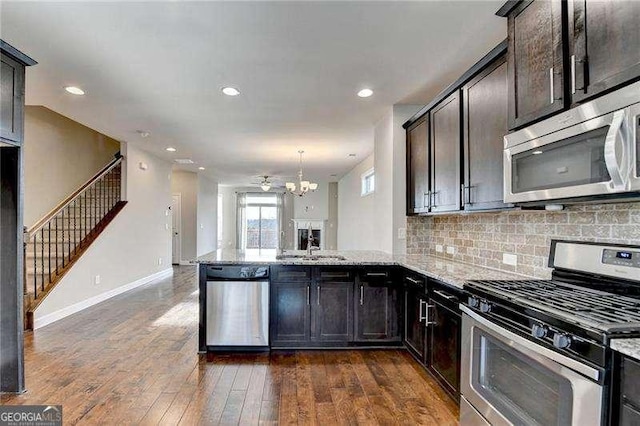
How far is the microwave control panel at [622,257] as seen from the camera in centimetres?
169

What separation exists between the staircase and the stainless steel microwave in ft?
16.6

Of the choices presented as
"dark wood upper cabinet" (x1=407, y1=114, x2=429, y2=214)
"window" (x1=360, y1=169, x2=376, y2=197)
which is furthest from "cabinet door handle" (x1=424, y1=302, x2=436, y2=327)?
"window" (x1=360, y1=169, x2=376, y2=197)

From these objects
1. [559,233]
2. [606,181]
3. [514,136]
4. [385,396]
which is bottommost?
[385,396]

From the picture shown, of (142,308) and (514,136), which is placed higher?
(514,136)

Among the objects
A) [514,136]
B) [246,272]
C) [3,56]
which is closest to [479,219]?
[514,136]

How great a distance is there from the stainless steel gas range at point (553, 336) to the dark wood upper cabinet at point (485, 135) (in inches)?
20.9

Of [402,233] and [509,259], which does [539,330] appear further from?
[402,233]

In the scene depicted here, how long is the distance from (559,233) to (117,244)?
6110 millimetres

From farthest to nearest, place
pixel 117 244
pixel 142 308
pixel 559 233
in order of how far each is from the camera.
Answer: pixel 117 244, pixel 142 308, pixel 559 233

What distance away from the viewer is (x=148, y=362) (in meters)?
3.22

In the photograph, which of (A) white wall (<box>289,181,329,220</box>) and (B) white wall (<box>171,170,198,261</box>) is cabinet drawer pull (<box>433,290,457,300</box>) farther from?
(A) white wall (<box>289,181,329,220</box>)

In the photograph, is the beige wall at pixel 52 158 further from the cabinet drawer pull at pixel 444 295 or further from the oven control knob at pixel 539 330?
the oven control knob at pixel 539 330

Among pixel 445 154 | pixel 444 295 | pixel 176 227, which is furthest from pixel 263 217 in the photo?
pixel 444 295

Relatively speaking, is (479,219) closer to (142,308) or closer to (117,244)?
(142,308)
